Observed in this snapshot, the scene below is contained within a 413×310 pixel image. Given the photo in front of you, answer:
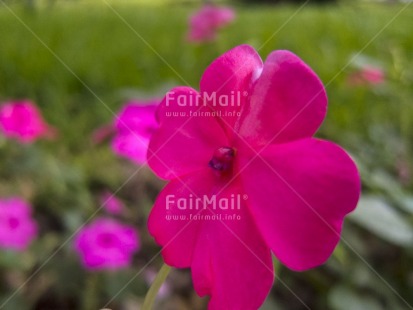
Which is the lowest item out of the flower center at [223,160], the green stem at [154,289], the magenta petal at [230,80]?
the green stem at [154,289]

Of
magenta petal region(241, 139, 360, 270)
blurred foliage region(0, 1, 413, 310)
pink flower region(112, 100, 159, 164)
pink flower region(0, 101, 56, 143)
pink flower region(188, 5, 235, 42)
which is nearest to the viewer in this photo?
magenta petal region(241, 139, 360, 270)

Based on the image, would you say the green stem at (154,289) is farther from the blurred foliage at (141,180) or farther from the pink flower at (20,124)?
the pink flower at (20,124)

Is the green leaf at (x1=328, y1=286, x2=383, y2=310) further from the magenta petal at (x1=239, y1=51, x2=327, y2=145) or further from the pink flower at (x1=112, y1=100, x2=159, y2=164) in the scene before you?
the magenta petal at (x1=239, y1=51, x2=327, y2=145)

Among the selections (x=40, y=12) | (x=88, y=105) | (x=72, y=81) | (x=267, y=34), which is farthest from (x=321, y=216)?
(x=40, y=12)

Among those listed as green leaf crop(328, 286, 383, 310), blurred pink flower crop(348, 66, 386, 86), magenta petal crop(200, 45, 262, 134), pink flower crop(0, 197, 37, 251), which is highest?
magenta petal crop(200, 45, 262, 134)

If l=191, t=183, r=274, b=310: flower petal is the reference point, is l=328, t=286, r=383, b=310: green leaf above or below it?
below

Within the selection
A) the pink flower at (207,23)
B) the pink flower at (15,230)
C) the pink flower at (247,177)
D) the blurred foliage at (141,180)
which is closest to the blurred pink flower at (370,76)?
the blurred foliage at (141,180)

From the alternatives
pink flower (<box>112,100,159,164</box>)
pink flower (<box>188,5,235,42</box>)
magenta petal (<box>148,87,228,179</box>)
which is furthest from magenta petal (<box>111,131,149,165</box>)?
pink flower (<box>188,5,235,42</box>)
